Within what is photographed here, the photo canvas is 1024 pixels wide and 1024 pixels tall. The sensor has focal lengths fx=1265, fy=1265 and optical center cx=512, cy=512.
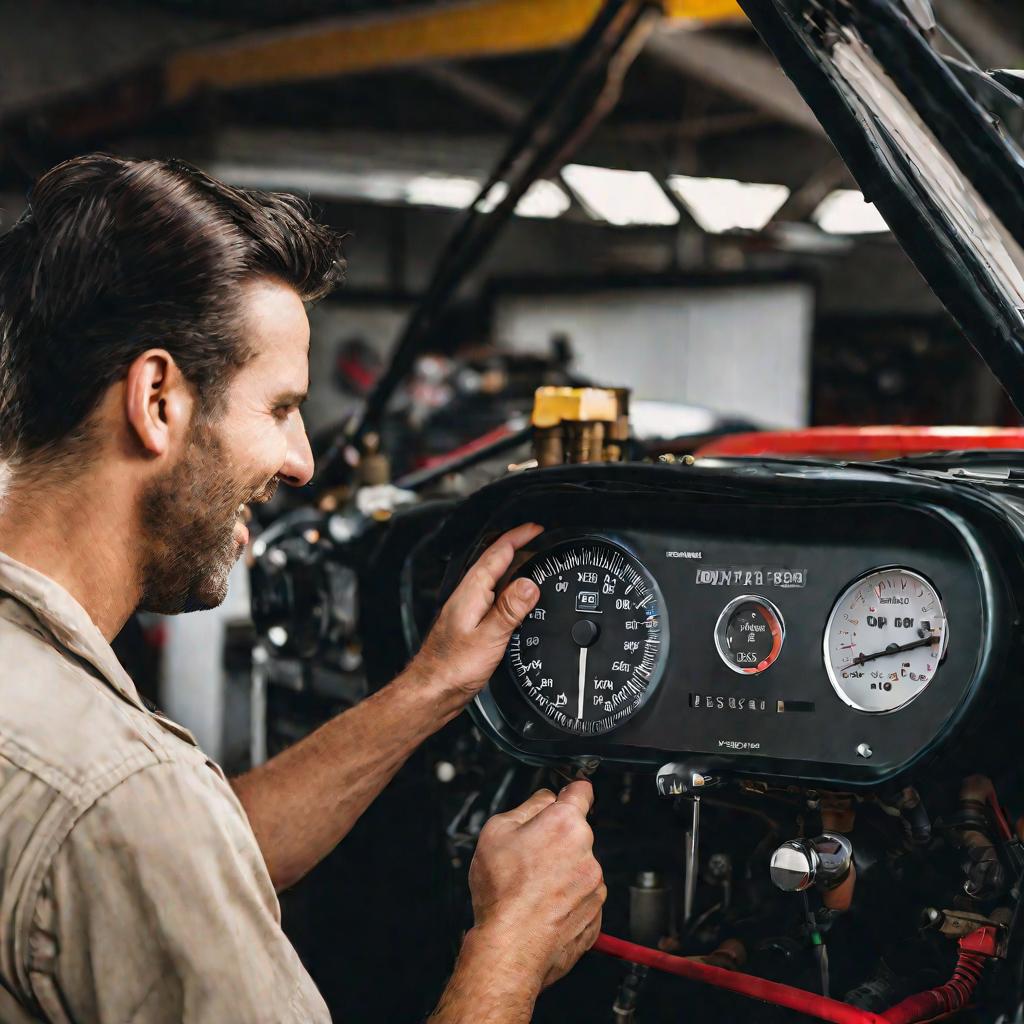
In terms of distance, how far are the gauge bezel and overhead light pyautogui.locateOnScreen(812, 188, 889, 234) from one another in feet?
18.3

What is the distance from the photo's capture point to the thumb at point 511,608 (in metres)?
1.62

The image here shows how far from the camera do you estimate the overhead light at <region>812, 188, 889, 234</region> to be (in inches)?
268

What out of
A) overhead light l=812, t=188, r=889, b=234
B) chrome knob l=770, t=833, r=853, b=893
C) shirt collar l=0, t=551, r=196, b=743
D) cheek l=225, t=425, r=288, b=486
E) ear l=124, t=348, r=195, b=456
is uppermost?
overhead light l=812, t=188, r=889, b=234

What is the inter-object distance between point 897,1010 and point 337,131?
25.8ft

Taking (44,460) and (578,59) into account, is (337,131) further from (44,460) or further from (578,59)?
(44,460)

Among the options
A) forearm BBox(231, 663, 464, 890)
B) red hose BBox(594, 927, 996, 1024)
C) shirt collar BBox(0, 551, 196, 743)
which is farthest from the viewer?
forearm BBox(231, 663, 464, 890)

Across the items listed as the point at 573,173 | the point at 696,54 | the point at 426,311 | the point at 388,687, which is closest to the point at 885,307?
the point at 573,173

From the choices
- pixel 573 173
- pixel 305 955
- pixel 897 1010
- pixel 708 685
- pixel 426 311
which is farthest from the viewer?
pixel 573 173

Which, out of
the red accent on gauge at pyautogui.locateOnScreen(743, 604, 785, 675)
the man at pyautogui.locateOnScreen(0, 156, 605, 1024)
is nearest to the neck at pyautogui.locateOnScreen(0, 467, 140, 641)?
the man at pyautogui.locateOnScreen(0, 156, 605, 1024)

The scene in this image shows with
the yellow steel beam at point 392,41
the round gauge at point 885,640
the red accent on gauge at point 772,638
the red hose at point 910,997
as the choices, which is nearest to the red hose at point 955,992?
the red hose at point 910,997

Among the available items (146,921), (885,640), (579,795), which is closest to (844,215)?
(885,640)

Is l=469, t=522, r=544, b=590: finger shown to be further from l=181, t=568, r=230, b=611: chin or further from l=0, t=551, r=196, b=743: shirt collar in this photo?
l=0, t=551, r=196, b=743: shirt collar

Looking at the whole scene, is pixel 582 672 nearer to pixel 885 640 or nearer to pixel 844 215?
pixel 885 640

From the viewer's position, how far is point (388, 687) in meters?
1.70
